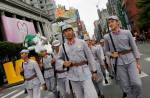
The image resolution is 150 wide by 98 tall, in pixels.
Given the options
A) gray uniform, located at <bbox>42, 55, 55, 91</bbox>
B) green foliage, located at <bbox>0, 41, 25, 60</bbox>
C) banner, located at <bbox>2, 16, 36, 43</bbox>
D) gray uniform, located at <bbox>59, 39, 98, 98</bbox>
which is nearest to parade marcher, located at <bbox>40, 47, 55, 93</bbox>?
gray uniform, located at <bbox>42, 55, 55, 91</bbox>

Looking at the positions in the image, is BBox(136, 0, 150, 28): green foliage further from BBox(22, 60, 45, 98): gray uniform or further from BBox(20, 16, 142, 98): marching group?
BBox(20, 16, 142, 98): marching group

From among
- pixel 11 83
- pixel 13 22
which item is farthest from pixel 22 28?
pixel 11 83

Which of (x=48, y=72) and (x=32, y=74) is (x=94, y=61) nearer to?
(x=32, y=74)

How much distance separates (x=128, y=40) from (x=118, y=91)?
4.52 meters

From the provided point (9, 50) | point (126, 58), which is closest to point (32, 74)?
point (126, 58)

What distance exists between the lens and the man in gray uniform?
866 cm

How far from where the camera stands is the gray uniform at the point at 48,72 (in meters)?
12.7

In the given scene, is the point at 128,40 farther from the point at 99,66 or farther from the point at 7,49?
the point at 7,49

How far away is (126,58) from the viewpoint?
8.73 metres

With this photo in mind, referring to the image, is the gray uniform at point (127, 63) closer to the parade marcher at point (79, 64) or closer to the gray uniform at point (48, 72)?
the parade marcher at point (79, 64)

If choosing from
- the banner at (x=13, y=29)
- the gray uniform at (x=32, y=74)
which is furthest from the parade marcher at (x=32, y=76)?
the banner at (x=13, y=29)

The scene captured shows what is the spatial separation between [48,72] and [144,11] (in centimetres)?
4840

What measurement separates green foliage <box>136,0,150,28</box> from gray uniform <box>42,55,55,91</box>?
46741 millimetres

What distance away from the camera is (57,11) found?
6521 inches
